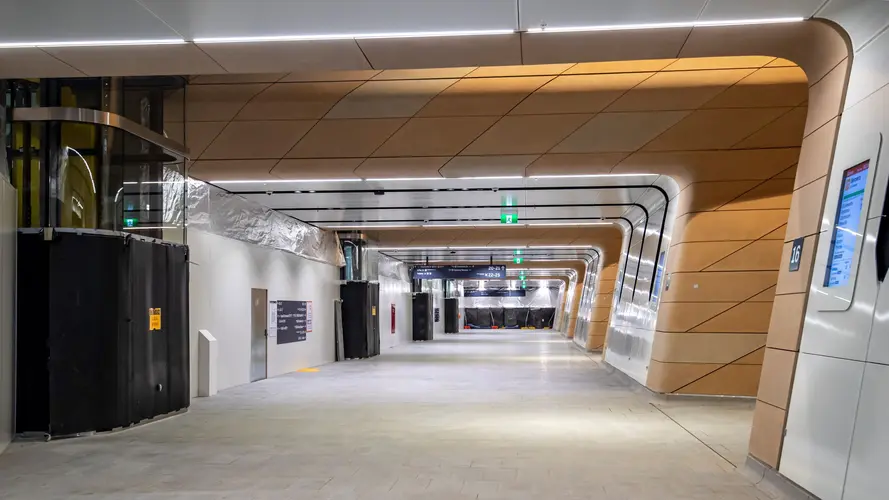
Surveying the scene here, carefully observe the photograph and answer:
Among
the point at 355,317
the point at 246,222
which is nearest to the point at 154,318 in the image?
the point at 246,222

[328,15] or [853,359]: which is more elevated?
[328,15]

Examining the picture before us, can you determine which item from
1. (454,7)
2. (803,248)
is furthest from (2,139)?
(803,248)

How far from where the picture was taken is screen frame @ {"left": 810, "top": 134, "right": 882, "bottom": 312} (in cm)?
518

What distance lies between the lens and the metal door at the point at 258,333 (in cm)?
1578

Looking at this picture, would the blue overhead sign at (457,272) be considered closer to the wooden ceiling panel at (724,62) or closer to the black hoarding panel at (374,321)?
the black hoarding panel at (374,321)

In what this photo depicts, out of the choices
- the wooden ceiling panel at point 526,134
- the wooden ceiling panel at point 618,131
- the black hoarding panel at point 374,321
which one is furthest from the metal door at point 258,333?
the wooden ceiling panel at point 618,131

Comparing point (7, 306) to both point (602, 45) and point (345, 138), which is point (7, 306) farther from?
point (602, 45)

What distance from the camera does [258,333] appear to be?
1612 centimetres

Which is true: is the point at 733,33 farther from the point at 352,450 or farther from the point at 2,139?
the point at 2,139

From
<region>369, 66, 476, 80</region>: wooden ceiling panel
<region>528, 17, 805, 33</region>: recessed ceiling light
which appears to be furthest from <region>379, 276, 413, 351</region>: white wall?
<region>528, 17, 805, 33</region>: recessed ceiling light

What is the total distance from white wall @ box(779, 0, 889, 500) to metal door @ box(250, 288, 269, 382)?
38.3ft

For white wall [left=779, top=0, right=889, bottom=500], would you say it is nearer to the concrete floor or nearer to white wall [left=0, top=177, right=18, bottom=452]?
the concrete floor

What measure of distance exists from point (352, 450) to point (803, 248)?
14.7 feet

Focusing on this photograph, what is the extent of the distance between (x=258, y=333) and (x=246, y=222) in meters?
2.27
